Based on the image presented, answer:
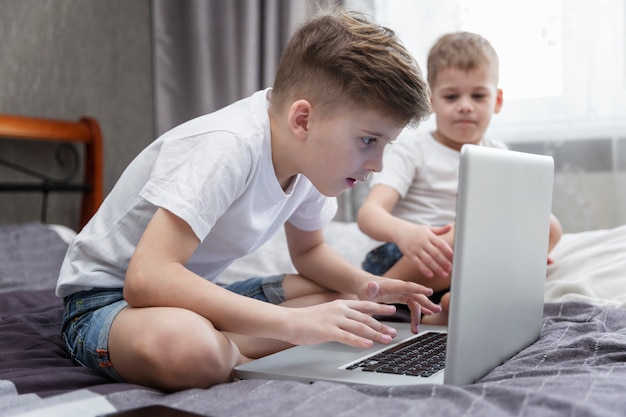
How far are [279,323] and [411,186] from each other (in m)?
0.93

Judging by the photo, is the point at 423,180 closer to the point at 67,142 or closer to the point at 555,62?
the point at 555,62

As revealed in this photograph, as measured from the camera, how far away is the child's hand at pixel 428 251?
113 centimetres

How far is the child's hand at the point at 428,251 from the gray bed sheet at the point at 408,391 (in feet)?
0.64

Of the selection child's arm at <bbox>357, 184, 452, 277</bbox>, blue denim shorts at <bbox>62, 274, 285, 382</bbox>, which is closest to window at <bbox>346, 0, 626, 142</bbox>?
child's arm at <bbox>357, 184, 452, 277</bbox>

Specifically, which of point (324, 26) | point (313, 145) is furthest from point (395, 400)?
point (324, 26)

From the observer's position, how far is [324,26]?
1.03 metres

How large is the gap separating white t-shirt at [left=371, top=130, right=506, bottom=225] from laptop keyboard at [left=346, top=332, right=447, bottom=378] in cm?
65

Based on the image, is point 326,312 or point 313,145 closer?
point 326,312

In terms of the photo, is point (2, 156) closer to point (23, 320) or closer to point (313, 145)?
point (23, 320)

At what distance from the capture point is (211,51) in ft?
9.43

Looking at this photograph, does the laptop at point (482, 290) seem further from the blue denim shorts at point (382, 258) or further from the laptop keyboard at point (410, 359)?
the blue denim shorts at point (382, 258)

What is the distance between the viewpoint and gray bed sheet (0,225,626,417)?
66cm

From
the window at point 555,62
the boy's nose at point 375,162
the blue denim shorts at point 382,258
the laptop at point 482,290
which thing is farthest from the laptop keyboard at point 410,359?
the window at point 555,62

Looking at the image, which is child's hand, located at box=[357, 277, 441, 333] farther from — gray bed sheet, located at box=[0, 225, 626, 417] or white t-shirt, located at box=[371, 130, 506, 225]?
white t-shirt, located at box=[371, 130, 506, 225]
